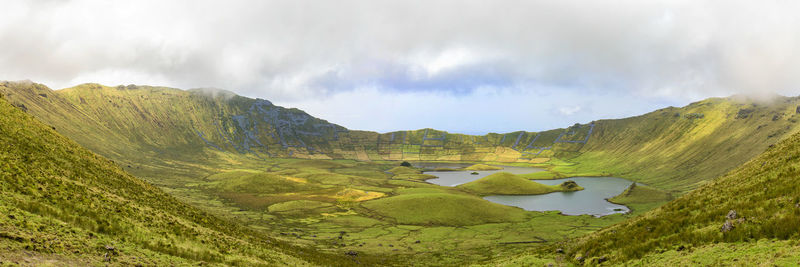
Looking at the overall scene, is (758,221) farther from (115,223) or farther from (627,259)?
(115,223)

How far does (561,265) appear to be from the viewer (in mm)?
33500

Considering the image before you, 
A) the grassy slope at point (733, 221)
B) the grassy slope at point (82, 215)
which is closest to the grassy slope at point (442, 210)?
the grassy slope at point (82, 215)

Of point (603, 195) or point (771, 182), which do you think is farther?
point (603, 195)

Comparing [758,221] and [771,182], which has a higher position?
[771,182]

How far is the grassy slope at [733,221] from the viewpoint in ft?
72.3

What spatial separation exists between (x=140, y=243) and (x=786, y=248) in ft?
126

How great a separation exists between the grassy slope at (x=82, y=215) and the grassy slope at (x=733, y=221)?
32.1 m

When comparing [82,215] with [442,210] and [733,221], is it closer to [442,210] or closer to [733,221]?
[733,221]

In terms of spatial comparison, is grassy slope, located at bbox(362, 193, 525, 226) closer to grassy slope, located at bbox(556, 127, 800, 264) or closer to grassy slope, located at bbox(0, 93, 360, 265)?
grassy slope, located at bbox(0, 93, 360, 265)

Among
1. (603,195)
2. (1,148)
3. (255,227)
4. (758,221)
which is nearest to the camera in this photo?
(758,221)

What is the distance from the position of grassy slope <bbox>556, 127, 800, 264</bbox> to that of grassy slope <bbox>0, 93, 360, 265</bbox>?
32.1 m

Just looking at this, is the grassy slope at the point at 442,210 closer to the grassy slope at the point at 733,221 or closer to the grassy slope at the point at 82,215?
the grassy slope at the point at 82,215

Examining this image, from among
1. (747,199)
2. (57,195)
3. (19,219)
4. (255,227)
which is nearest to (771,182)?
(747,199)

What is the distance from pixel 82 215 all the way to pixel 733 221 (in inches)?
1770
